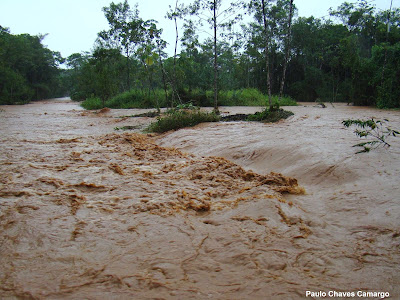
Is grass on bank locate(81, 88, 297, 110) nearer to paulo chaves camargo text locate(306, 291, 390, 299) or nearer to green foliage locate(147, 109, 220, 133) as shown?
green foliage locate(147, 109, 220, 133)

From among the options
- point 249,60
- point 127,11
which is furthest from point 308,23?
point 127,11

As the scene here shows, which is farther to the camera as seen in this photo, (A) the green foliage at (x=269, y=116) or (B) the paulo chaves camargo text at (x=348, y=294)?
(A) the green foliage at (x=269, y=116)

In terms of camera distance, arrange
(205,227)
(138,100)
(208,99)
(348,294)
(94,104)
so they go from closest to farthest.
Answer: (348,294)
(205,227)
(208,99)
(138,100)
(94,104)

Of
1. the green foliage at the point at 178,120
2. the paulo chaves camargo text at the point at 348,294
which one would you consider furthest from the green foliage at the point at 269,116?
the paulo chaves camargo text at the point at 348,294

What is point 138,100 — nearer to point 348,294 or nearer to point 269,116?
point 269,116

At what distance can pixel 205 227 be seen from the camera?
110 inches

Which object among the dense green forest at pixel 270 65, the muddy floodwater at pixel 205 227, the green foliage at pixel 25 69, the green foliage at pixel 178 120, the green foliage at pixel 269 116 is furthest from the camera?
the green foliage at pixel 25 69

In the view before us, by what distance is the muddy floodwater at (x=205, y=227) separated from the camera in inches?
77.0

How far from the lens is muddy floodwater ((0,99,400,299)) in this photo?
1.96 metres

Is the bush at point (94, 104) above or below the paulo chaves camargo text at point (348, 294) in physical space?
above

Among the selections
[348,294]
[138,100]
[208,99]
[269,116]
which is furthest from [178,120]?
[138,100]

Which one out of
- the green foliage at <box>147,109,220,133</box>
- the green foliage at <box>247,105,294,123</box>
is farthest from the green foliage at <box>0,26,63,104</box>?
the green foliage at <box>247,105,294,123</box>

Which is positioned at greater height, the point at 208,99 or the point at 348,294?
the point at 208,99

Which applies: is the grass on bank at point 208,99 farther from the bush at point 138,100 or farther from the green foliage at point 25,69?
the green foliage at point 25,69
